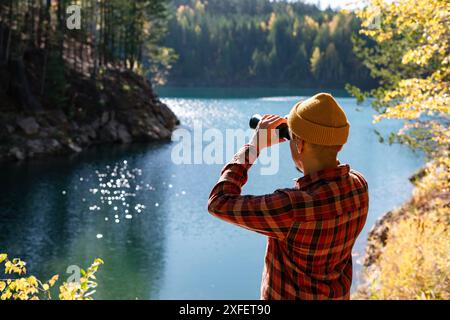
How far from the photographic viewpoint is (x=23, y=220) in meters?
16.9

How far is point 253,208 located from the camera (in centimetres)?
249

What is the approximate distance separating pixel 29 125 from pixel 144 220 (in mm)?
13649

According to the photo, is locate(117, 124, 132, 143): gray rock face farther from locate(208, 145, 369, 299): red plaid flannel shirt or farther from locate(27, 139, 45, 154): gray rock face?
locate(208, 145, 369, 299): red plaid flannel shirt

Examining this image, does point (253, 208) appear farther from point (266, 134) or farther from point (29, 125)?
point (29, 125)

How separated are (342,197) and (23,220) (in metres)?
15.8

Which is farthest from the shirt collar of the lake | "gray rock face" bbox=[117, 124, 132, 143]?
"gray rock face" bbox=[117, 124, 132, 143]

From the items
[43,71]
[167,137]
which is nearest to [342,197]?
[43,71]

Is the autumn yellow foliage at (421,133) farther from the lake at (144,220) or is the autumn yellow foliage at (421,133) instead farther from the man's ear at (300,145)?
the man's ear at (300,145)

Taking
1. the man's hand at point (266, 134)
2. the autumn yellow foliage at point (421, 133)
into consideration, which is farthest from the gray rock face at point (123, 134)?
the man's hand at point (266, 134)

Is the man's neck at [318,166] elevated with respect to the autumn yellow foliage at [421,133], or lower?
elevated

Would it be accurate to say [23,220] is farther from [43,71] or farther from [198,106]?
[198,106]

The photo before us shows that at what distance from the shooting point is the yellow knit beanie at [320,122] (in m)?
2.47

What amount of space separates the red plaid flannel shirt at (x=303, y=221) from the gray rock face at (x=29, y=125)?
1081 inches

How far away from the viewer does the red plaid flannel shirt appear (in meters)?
2.49
